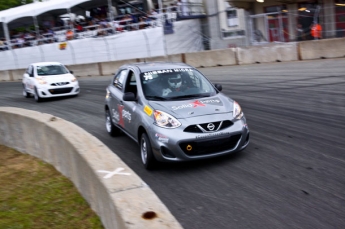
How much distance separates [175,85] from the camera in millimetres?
7512

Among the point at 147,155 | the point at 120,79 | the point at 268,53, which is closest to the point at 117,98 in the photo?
the point at 120,79

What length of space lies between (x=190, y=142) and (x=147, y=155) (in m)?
0.79

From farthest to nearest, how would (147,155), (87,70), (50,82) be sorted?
(87,70) → (50,82) → (147,155)

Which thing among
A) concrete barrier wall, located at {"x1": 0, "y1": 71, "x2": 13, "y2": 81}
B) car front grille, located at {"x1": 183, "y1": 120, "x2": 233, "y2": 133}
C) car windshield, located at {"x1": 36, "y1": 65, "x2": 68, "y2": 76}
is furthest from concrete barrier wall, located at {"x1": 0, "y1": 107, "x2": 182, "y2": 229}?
concrete barrier wall, located at {"x1": 0, "y1": 71, "x2": 13, "y2": 81}

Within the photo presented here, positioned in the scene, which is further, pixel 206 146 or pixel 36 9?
pixel 36 9

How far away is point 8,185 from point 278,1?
24.4m

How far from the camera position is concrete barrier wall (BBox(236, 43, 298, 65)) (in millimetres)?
19078

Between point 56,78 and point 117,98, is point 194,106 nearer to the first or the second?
point 117,98

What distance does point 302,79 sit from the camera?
45.0 feet

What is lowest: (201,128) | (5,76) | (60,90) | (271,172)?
(5,76)

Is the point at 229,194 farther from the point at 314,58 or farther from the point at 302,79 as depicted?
the point at 314,58

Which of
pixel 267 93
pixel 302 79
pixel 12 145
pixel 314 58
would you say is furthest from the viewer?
pixel 314 58

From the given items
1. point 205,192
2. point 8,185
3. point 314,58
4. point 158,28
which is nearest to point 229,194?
point 205,192

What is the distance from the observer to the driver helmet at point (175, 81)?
7512 millimetres
